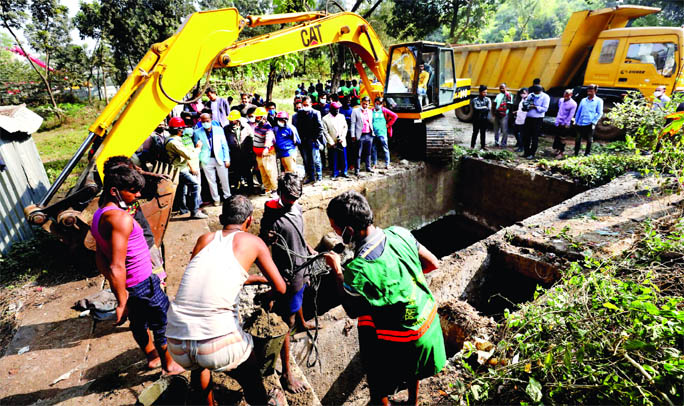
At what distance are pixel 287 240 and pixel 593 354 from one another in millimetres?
2144

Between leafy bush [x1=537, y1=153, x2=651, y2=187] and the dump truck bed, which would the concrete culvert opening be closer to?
leafy bush [x1=537, y1=153, x2=651, y2=187]

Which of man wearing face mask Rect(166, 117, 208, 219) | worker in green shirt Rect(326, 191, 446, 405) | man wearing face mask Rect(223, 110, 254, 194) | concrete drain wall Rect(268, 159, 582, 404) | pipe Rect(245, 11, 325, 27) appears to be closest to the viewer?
worker in green shirt Rect(326, 191, 446, 405)

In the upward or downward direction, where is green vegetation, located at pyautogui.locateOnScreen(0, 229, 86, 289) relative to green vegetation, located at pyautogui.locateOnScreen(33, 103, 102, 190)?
downward

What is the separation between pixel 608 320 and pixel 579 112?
277 inches

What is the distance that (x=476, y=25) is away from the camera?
1869 cm

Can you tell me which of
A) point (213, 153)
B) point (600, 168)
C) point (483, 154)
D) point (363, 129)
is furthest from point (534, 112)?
point (213, 153)

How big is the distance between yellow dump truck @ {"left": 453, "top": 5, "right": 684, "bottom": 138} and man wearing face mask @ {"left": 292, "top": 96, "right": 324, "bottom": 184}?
7360mm

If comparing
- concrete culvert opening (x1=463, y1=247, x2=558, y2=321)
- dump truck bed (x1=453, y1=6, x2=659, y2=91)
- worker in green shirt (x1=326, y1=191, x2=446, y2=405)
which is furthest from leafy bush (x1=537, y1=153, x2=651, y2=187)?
worker in green shirt (x1=326, y1=191, x2=446, y2=405)

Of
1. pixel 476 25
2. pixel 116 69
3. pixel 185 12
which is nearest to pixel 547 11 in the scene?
pixel 476 25

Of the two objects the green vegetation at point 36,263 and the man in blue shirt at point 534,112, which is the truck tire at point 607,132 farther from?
the green vegetation at point 36,263

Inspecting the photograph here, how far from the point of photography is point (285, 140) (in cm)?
602

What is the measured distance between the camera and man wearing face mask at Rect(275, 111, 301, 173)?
5867 millimetres

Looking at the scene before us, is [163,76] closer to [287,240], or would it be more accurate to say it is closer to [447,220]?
[287,240]

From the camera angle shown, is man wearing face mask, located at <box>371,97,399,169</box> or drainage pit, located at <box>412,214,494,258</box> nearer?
man wearing face mask, located at <box>371,97,399,169</box>
